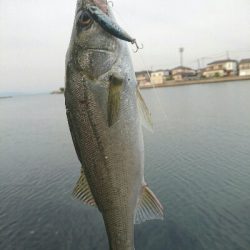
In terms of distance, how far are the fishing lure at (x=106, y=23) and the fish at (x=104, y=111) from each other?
6 centimetres

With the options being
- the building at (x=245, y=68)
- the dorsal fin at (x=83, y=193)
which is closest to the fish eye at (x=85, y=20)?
the dorsal fin at (x=83, y=193)

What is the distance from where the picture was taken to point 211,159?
19625mm

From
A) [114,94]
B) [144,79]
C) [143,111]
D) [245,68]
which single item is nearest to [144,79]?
[144,79]

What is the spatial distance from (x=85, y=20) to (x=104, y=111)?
84 centimetres

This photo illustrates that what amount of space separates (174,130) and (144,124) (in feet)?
87.8

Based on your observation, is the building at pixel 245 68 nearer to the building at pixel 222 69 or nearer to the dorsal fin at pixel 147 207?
the building at pixel 222 69

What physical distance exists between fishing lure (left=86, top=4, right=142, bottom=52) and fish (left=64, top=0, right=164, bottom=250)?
0.19 ft

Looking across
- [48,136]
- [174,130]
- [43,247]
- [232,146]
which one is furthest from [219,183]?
[48,136]

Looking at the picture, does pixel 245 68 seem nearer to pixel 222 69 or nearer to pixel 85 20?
pixel 222 69

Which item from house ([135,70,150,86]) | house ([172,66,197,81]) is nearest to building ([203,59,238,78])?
house ([172,66,197,81])

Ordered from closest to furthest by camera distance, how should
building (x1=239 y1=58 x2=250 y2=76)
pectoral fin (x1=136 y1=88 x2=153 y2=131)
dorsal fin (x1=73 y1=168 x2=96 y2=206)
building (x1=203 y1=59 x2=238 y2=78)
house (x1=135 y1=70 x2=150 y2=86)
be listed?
pectoral fin (x1=136 y1=88 x2=153 y2=131)
dorsal fin (x1=73 y1=168 x2=96 y2=206)
house (x1=135 y1=70 x2=150 y2=86)
building (x1=239 y1=58 x2=250 y2=76)
building (x1=203 y1=59 x2=238 y2=78)

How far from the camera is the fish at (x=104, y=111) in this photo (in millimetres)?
2711

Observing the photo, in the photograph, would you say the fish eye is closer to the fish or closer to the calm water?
the fish

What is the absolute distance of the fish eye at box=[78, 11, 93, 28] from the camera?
2.69 metres
